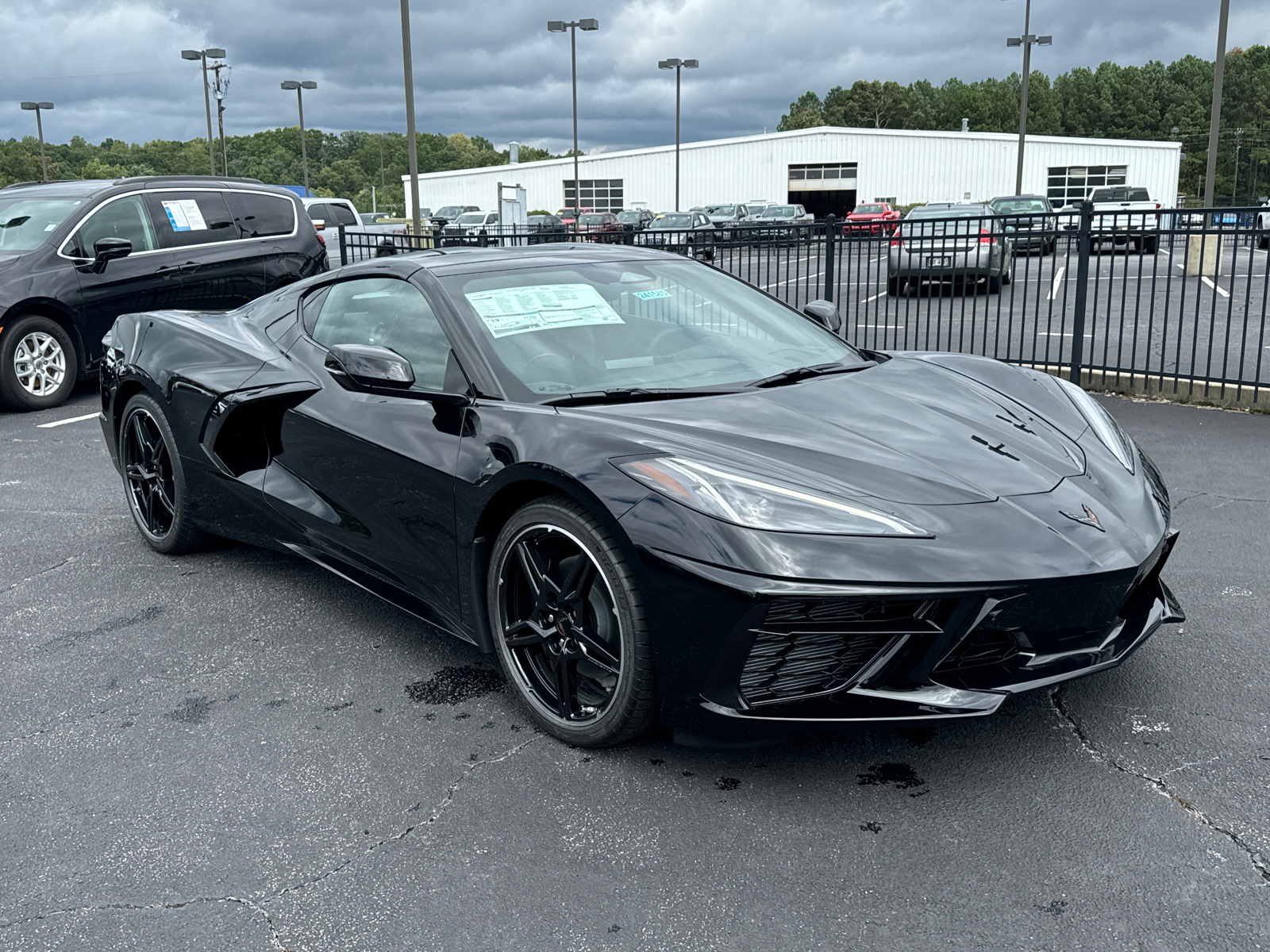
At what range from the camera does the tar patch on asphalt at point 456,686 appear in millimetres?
3453

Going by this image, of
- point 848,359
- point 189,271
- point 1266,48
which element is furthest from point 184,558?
point 1266,48

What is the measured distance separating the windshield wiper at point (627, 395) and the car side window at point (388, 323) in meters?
0.46

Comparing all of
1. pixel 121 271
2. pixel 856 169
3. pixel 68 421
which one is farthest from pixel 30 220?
pixel 856 169

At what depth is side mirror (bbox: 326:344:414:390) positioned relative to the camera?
3.32 m

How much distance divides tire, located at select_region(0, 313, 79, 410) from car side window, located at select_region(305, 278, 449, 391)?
5612 mm

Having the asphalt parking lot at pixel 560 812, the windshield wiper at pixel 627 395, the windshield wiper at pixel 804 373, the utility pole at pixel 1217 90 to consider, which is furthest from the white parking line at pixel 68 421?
the utility pole at pixel 1217 90

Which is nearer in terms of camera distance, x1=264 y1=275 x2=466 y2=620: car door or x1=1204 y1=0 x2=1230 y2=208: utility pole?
x1=264 y1=275 x2=466 y2=620: car door

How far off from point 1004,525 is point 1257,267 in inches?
725

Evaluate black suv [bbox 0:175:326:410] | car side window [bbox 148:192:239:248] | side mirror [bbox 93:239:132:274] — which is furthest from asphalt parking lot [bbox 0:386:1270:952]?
car side window [bbox 148:192:239:248]

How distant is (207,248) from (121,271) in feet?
2.88

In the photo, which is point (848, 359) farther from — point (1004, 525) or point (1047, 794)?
point (1047, 794)

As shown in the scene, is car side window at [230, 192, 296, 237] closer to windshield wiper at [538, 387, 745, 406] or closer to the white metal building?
windshield wiper at [538, 387, 745, 406]

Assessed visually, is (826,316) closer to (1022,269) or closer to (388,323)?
(388,323)

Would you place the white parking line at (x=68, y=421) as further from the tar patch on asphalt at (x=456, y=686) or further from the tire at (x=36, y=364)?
the tar patch on asphalt at (x=456, y=686)
